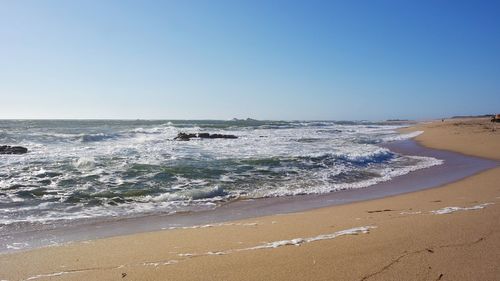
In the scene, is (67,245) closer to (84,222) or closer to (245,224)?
(84,222)

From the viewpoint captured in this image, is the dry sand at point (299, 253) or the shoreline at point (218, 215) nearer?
the dry sand at point (299, 253)

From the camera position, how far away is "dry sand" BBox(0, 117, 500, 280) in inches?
127

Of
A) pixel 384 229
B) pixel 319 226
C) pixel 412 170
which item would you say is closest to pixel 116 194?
pixel 319 226

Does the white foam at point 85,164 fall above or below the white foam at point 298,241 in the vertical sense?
below

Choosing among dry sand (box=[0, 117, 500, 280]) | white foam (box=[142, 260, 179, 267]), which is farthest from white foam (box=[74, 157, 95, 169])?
white foam (box=[142, 260, 179, 267])

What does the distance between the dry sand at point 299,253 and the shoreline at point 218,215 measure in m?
0.65

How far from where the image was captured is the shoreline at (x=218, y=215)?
5.59m

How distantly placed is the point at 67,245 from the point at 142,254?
137 centimetres

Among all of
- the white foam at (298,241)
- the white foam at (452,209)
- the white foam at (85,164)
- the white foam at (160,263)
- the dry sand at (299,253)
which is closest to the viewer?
the dry sand at (299,253)

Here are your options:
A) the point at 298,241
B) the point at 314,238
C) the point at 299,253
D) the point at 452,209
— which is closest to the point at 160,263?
the point at 299,253

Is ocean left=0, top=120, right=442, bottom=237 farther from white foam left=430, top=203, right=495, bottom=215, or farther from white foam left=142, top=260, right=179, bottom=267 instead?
white foam left=430, top=203, right=495, bottom=215

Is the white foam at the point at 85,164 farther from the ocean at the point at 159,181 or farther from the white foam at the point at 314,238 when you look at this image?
the white foam at the point at 314,238

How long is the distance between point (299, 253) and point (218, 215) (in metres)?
3.51

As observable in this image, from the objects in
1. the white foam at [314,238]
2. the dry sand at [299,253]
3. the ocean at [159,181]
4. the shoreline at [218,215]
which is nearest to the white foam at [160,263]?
the dry sand at [299,253]
